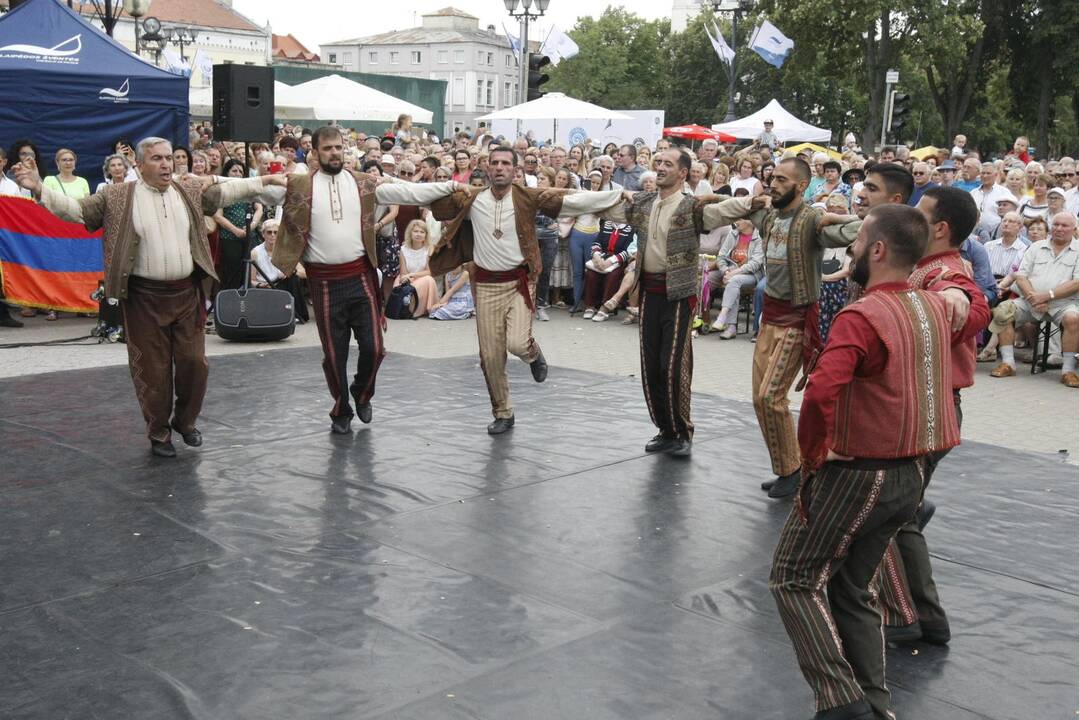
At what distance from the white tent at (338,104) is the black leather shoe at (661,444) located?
1476 cm

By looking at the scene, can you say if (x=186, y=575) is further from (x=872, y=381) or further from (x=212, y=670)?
(x=872, y=381)

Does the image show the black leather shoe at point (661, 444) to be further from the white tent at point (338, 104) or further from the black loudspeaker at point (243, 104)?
the white tent at point (338, 104)

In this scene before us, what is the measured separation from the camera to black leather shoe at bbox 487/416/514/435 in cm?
757

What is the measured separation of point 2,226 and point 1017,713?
10913mm

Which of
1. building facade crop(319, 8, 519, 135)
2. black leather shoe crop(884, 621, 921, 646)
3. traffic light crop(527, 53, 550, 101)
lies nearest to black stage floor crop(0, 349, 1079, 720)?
black leather shoe crop(884, 621, 921, 646)

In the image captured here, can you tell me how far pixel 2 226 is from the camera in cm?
1185

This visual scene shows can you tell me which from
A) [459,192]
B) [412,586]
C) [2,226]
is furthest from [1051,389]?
[2,226]

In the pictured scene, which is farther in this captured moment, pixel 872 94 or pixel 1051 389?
pixel 872 94

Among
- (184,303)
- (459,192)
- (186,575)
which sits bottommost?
(186,575)

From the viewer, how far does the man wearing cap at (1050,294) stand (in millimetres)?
10242

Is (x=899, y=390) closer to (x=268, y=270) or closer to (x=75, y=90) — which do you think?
(x=268, y=270)

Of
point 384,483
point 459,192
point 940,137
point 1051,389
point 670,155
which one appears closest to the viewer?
point 384,483

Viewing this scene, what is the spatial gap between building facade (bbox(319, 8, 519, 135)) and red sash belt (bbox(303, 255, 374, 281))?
100840 mm

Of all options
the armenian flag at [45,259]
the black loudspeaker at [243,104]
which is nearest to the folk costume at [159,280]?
the black loudspeaker at [243,104]
